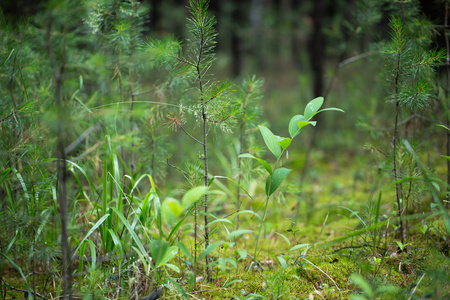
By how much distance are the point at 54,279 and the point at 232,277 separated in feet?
3.32

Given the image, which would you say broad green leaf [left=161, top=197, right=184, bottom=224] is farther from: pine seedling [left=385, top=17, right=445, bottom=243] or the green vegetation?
pine seedling [left=385, top=17, right=445, bottom=243]

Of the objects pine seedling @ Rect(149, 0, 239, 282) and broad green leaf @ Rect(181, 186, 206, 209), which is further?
pine seedling @ Rect(149, 0, 239, 282)

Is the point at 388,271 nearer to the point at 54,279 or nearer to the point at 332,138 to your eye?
the point at 54,279

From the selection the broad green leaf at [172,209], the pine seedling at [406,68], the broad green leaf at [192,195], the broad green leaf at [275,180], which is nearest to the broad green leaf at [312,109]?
the broad green leaf at [275,180]

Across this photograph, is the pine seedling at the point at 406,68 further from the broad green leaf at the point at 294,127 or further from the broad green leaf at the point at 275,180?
the broad green leaf at the point at 275,180

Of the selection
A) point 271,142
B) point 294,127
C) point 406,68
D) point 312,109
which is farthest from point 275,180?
point 406,68

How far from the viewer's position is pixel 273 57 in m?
13.2

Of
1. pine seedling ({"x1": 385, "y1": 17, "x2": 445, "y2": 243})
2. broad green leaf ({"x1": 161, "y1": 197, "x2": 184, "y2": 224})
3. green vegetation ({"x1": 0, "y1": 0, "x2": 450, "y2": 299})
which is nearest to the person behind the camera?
broad green leaf ({"x1": 161, "y1": 197, "x2": 184, "y2": 224})

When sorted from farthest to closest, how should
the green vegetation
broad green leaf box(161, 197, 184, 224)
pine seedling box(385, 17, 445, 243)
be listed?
1. pine seedling box(385, 17, 445, 243)
2. the green vegetation
3. broad green leaf box(161, 197, 184, 224)

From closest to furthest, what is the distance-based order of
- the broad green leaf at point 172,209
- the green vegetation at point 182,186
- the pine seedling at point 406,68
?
the broad green leaf at point 172,209 → the green vegetation at point 182,186 → the pine seedling at point 406,68

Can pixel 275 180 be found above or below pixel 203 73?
below

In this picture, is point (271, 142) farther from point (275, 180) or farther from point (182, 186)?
point (182, 186)

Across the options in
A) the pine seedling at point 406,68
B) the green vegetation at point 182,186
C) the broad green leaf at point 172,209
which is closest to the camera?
the broad green leaf at point 172,209

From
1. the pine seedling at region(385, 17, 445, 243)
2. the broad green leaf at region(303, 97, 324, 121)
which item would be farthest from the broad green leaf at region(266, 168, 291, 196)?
the pine seedling at region(385, 17, 445, 243)
